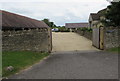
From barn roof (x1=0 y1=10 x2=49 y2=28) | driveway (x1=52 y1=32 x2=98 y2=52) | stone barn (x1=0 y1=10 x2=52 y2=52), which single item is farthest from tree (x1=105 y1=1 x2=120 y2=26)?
barn roof (x1=0 y1=10 x2=49 y2=28)

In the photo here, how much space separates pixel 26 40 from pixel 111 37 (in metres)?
7.42

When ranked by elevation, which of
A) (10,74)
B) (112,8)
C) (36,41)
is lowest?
(10,74)

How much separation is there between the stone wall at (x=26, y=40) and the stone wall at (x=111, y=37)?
5.00 m

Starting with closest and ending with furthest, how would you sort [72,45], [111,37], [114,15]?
[111,37], [114,15], [72,45]

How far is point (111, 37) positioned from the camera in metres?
15.5

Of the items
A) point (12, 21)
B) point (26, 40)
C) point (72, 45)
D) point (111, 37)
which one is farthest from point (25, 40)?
point (12, 21)

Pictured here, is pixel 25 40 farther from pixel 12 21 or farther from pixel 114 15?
pixel 114 15

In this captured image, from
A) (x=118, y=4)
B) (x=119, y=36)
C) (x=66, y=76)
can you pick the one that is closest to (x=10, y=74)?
(x=66, y=76)

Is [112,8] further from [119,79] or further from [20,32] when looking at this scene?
[119,79]

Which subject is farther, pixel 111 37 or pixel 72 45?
pixel 72 45

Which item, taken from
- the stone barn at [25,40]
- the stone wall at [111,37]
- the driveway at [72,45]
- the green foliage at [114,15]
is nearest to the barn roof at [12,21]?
the stone barn at [25,40]

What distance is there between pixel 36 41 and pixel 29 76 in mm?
6572

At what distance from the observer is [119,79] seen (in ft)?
19.9

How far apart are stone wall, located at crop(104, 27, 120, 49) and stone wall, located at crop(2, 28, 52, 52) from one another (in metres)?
5.00
